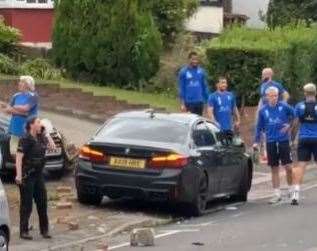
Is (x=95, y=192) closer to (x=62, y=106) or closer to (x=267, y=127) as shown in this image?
(x=267, y=127)

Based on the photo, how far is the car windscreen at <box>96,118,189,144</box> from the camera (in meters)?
18.1

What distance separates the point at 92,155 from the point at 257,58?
1277 centimetres

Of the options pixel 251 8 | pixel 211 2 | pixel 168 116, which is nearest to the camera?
pixel 168 116

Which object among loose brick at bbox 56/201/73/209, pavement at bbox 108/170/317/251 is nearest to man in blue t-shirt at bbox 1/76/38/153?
loose brick at bbox 56/201/73/209

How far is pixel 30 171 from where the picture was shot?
15367 mm

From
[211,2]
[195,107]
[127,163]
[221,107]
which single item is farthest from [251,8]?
[127,163]

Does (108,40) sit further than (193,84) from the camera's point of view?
Yes

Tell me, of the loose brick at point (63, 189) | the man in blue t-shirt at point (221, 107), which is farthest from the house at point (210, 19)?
the loose brick at point (63, 189)

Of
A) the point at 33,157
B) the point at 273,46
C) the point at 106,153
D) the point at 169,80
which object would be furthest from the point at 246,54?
the point at 33,157

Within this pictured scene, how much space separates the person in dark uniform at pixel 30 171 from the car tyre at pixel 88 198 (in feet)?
8.79

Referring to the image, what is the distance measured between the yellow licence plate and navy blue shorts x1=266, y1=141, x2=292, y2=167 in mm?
2981

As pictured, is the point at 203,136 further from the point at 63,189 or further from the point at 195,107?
the point at 195,107

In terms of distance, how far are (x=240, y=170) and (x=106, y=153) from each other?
2955mm

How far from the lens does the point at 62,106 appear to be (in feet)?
90.7
